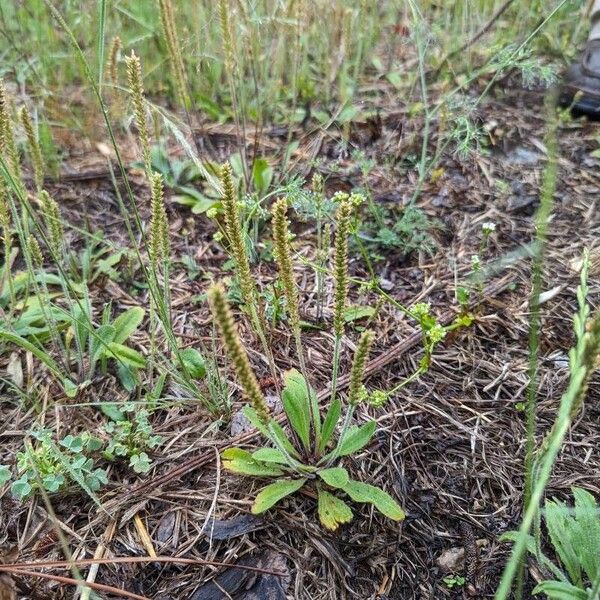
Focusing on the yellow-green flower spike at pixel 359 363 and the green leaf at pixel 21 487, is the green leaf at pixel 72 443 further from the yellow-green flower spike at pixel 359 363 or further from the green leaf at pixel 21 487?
the yellow-green flower spike at pixel 359 363

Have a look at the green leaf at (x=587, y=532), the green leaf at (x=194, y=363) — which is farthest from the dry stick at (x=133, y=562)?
the green leaf at (x=587, y=532)

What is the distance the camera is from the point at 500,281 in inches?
82.9

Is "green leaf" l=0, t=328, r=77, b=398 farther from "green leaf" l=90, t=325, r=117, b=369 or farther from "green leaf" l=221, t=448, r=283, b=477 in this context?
"green leaf" l=221, t=448, r=283, b=477

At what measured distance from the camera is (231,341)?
0.96 meters

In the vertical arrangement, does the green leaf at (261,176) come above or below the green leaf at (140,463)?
above

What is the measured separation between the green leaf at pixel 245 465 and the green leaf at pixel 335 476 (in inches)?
5.2

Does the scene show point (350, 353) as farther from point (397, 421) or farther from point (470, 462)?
point (470, 462)

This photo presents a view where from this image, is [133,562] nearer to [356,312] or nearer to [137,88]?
[356,312]

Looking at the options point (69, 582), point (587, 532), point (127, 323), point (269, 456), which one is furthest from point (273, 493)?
point (127, 323)

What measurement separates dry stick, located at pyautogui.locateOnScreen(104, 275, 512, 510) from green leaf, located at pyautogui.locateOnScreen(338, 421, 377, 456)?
0.27 meters

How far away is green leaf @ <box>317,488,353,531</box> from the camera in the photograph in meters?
1.32

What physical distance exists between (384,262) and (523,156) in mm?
1035

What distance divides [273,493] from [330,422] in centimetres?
23

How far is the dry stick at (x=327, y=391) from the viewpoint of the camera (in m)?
1.50
